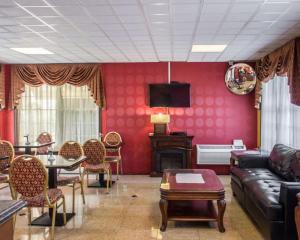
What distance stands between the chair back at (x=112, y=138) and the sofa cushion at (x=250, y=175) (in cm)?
300

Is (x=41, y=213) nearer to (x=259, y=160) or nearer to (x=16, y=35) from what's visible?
(x=16, y=35)

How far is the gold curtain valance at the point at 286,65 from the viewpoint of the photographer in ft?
16.9

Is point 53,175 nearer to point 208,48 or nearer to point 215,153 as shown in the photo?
point 208,48

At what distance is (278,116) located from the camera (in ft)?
21.4

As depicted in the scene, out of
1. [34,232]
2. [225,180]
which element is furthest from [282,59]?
[34,232]

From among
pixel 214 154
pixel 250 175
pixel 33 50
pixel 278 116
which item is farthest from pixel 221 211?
pixel 33 50

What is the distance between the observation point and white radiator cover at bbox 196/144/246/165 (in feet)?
25.1

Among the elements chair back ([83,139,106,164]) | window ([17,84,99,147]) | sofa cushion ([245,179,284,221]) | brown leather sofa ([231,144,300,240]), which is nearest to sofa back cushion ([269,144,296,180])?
brown leather sofa ([231,144,300,240])

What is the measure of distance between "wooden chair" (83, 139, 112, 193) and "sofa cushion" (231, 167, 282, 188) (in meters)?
2.27

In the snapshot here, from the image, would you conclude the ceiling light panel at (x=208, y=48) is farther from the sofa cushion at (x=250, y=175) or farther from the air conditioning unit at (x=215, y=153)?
the air conditioning unit at (x=215, y=153)

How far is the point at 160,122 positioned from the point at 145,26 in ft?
11.0

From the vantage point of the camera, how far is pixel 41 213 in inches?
192

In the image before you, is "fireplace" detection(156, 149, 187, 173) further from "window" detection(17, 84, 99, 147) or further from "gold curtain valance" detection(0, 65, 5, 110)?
"gold curtain valance" detection(0, 65, 5, 110)

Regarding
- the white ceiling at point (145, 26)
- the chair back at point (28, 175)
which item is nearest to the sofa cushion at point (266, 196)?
the white ceiling at point (145, 26)
